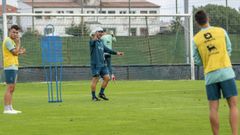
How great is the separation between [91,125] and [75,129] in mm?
618

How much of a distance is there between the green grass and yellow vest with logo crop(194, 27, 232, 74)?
1.59 metres

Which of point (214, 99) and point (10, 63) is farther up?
point (10, 63)

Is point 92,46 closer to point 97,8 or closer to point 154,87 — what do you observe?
point 154,87

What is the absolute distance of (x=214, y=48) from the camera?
35.2 ft

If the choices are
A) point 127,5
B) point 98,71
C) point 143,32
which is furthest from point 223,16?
point 98,71

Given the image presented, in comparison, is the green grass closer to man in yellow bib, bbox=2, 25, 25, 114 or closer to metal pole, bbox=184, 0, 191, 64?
man in yellow bib, bbox=2, 25, 25, 114

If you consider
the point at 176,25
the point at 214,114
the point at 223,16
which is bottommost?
the point at 214,114

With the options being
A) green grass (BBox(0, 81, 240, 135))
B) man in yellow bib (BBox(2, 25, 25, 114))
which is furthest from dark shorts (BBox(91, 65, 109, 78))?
man in yellow bib (BBox(2, 25, 25, 114))

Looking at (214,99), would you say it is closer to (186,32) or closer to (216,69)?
(216,69)

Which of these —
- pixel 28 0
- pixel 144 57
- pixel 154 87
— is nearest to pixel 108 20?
pixel 144 57

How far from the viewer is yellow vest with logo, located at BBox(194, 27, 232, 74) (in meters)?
10.7

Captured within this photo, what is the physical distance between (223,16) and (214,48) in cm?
2434

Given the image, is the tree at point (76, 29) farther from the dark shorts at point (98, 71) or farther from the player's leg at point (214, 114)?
the player's leg at point (214, 114)

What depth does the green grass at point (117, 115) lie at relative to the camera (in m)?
12.4
